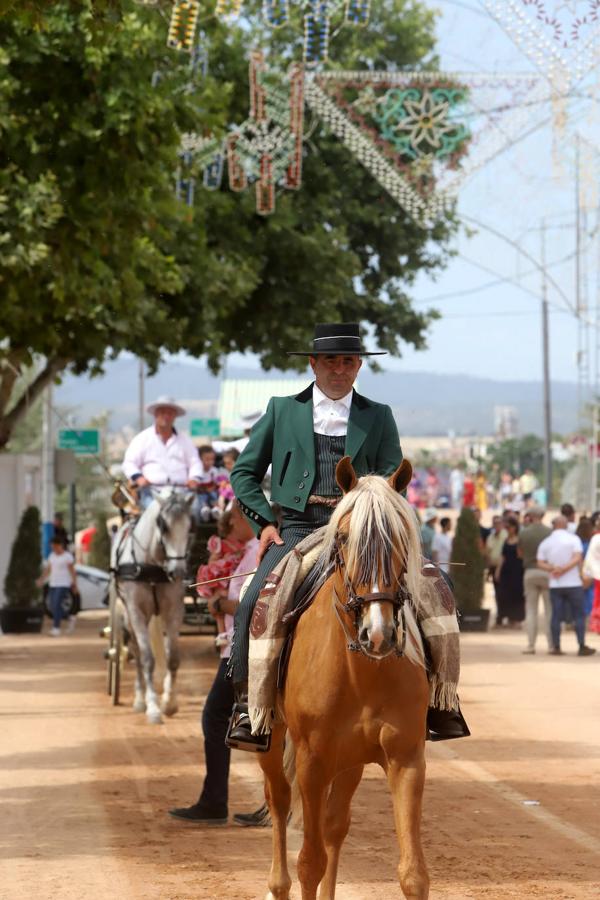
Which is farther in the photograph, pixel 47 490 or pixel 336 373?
pixel 47 490

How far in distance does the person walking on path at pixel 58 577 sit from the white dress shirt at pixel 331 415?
22.3 m

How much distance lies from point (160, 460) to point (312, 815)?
10.2 m

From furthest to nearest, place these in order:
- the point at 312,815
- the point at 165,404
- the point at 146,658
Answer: the point at 165,404
the point at 146,658
the point at 312,815

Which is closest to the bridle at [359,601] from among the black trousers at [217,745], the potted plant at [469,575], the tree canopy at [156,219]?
the black trousers at [217,745]

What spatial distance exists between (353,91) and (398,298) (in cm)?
794

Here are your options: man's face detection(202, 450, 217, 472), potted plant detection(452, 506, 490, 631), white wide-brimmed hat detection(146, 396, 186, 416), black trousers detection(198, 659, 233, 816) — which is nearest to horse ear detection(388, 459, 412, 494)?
black trousers detection(198, 659, 233, 816)

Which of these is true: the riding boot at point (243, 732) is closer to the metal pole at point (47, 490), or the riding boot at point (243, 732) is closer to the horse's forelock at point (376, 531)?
the horse's forelock at point (376, 531)

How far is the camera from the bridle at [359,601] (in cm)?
672

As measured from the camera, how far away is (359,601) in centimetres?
675

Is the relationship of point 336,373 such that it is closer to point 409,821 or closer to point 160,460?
point 409,821

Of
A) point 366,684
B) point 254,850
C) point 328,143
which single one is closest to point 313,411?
point 366,684

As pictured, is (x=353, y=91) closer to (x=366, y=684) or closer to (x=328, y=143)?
(x=328, y=143)

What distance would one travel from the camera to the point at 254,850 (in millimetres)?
9719

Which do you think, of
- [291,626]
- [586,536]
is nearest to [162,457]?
[291,626]
